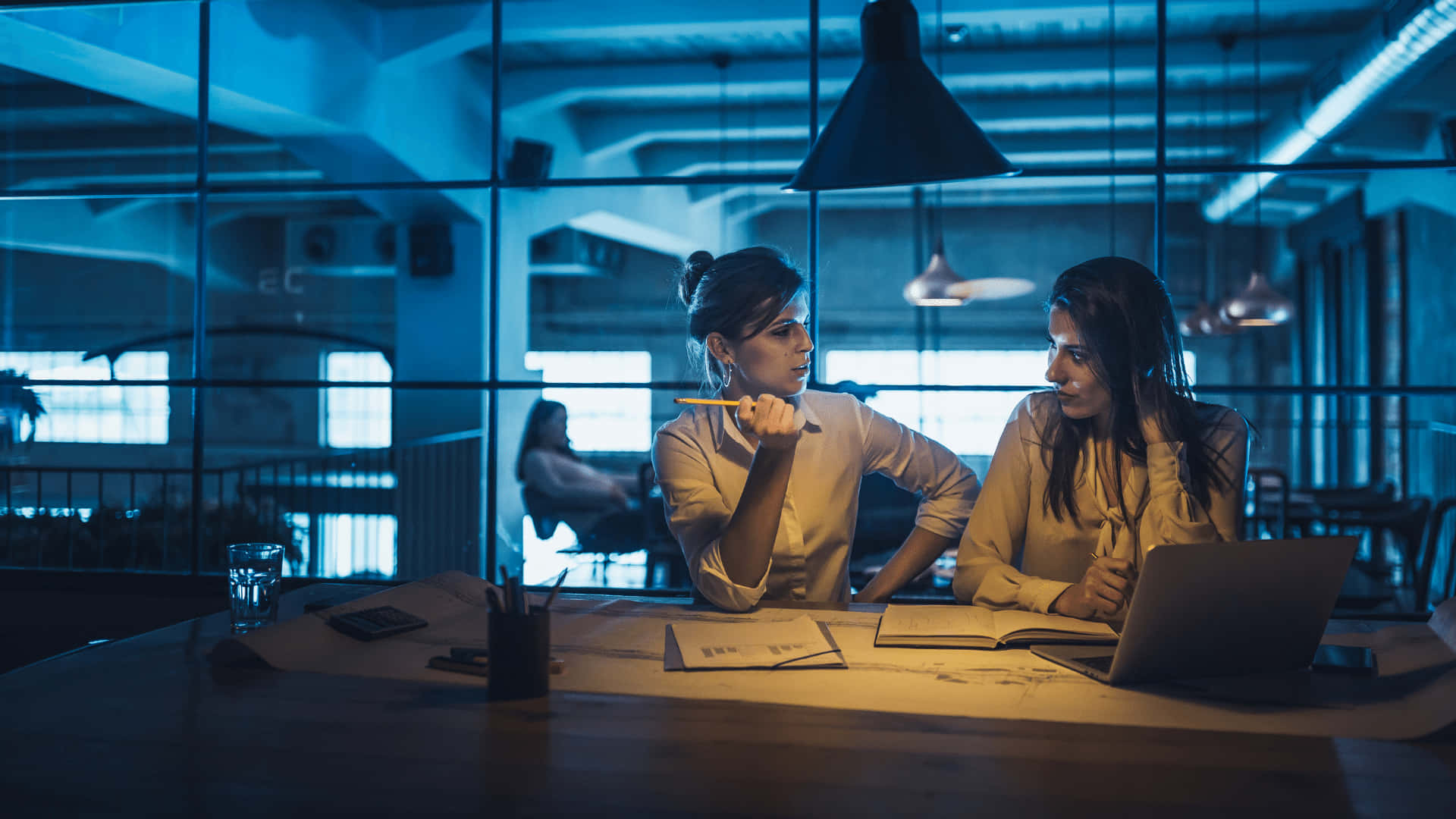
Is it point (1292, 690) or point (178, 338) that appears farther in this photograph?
point (178, 338)

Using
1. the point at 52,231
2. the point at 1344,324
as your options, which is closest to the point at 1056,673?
the point at 1344,324

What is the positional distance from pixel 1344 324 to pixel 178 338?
448 inches

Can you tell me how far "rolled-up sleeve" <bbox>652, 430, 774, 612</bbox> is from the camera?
5.67 feet

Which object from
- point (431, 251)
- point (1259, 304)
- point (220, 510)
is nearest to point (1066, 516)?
point (220, 510)

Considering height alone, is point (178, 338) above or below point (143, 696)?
above

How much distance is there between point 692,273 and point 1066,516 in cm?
91

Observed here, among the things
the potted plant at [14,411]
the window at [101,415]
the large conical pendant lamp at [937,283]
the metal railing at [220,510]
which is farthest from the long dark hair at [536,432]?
the window at [101,415]

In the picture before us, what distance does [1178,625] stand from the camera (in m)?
1.23

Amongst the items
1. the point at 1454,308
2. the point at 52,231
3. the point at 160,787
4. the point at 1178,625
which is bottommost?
the point at 160,787

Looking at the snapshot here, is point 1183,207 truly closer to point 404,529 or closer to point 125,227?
point 404,529

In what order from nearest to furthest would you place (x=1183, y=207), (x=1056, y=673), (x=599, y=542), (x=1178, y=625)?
(x=1178, y=625) → (x=1056, y=673) → (x=599, y=542) → (x=1183, y=207)

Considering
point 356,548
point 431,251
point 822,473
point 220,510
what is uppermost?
point 431,251

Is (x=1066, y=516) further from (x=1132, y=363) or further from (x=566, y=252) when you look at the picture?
(x=566, y=252)

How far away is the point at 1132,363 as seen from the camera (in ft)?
5.93
